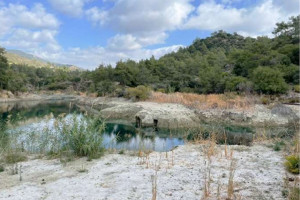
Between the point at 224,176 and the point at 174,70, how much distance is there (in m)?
35.2

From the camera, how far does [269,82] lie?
2320cm

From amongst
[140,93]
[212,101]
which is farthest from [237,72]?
[140,93]

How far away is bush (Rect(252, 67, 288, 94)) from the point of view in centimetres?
2281

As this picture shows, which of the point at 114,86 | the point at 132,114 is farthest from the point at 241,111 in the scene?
the point at 114,86

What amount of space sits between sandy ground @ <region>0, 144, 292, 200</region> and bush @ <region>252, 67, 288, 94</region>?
17.4 m

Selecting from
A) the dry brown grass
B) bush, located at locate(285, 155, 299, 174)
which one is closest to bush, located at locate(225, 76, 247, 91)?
the dry brown grass

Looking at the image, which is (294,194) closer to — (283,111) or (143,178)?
(143,178)

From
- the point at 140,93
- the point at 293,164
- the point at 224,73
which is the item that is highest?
the point at 224,73

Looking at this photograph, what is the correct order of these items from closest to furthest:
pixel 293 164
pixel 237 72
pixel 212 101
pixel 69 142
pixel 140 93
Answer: pixel 293 164 → pixel 69 142 → pixel 212 101 → pixel 140 93 → pixel 237 72

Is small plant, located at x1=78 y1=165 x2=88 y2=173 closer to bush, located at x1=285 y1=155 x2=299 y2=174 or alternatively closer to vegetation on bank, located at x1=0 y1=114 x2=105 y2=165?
vegetation on bank, located at x1=0 y1=114 x2=105 y2=165

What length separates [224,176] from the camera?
5.37m

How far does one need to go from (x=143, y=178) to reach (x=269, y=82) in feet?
69.0

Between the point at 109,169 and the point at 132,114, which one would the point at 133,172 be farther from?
the point at 132,114

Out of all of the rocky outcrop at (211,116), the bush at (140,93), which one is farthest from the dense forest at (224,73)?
the rocky outcrop at (211,116)
